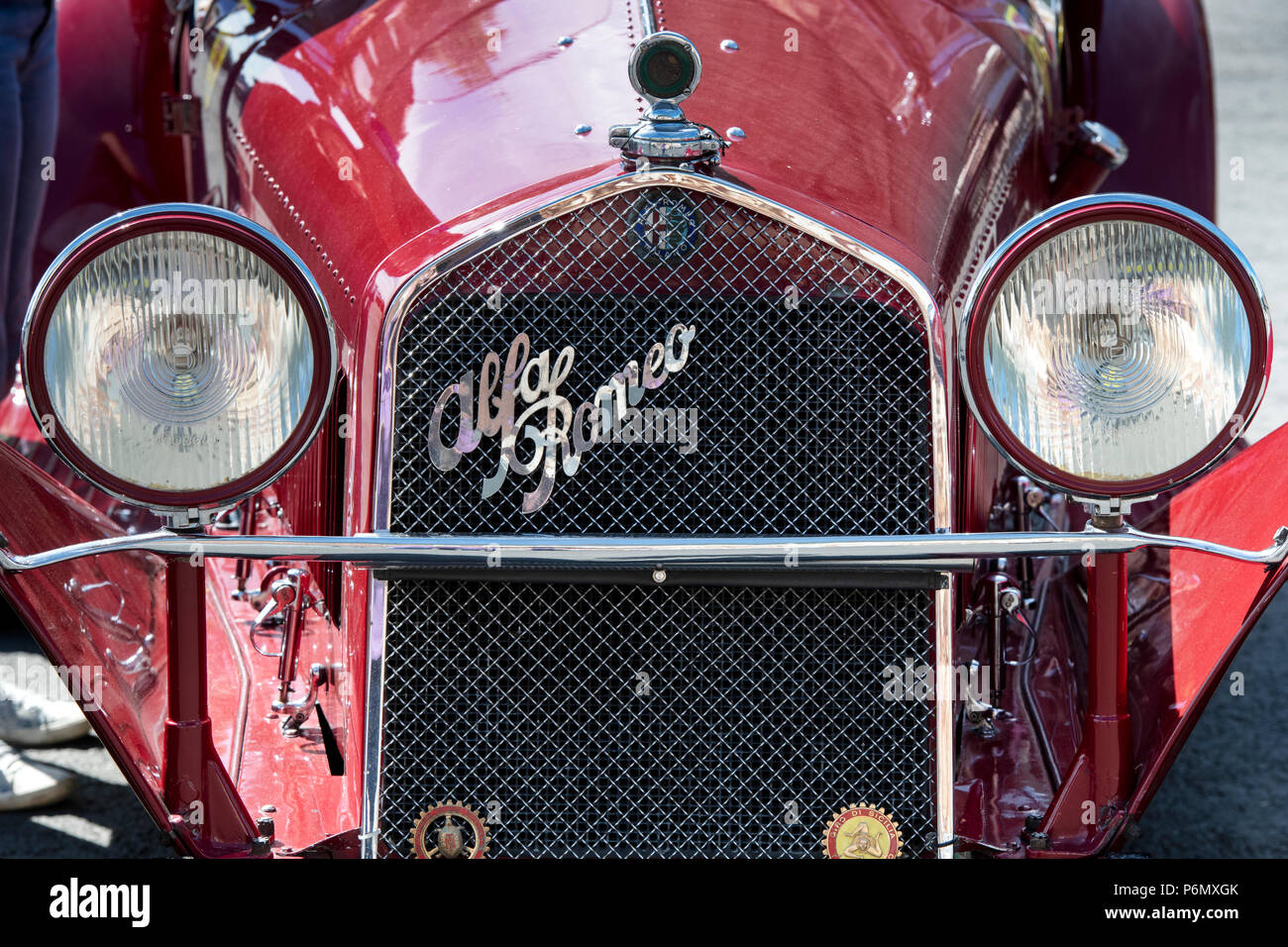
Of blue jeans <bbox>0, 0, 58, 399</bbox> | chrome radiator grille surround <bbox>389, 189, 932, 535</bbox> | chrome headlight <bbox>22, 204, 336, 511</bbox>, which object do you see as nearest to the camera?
chrome headlight <bbox>22, 204, 336, 511</bbox>

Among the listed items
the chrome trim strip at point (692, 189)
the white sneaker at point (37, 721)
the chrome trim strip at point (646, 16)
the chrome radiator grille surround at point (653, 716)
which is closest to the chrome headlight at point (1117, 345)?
the chrome trim strip at point (692, 189)

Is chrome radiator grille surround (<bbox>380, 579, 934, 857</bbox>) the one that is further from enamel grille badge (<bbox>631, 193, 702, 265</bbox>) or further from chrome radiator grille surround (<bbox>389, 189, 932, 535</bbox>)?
enamel grille badge (<bbox>631, 193, 702, 265</bbox>)

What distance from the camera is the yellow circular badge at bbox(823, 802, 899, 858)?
2082 millimetres

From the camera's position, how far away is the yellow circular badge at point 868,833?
6.83 feet

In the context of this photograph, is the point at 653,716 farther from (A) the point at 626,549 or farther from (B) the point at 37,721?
(B) the point at 37,721

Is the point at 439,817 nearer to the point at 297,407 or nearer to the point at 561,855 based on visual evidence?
the point at 561,855

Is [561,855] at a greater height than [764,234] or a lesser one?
lesser

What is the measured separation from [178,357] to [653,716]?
78 cm

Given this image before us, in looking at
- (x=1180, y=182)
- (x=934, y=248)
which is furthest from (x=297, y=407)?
(x=1180, y=182)

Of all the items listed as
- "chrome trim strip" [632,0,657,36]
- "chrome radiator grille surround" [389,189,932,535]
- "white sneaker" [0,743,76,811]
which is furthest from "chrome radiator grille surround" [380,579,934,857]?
"white sneaker" [0,743,76,811]

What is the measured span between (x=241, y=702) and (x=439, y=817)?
1.46 feet

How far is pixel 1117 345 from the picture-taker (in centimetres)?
191

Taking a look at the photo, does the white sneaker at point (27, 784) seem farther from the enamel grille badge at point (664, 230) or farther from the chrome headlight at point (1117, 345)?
the chrome headlight at point (1117, 345)

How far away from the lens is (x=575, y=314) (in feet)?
6.53
